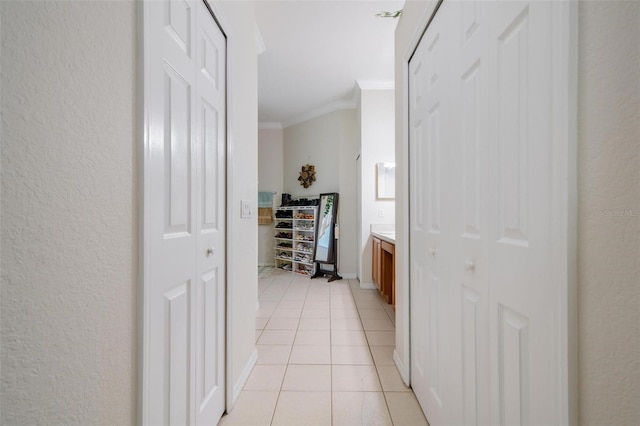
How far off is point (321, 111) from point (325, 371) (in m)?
4.36

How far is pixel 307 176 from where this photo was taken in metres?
5.24

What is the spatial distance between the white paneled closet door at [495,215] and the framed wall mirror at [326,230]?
3.15 m

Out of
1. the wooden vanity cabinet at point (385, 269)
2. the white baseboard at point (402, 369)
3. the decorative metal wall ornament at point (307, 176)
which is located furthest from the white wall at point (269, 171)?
the white baseboard at point (402, 369)

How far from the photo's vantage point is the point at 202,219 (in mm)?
1187

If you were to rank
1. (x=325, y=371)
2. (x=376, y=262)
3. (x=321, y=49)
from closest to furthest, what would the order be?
(x=325, y=371), (x=321, y=49), (x=376, y=262)

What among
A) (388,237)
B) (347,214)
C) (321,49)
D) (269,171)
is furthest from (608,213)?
(269,171)

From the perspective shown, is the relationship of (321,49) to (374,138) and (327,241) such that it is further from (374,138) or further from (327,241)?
(327,241)

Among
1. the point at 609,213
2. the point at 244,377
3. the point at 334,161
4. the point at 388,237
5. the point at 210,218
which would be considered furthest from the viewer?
the point at 334,161

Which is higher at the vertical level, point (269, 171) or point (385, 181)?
point (269, 171)

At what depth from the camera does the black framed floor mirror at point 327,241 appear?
4535mm

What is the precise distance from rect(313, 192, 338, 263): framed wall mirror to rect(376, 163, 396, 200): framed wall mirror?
0.95 metres

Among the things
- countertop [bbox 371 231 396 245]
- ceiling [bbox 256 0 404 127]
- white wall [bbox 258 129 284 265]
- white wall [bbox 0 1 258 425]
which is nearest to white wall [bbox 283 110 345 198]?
white wall [bbox 258 129 284 265]

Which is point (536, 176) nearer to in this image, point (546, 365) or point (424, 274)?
point (546, 365)

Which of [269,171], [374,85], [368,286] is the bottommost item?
[368,286]
